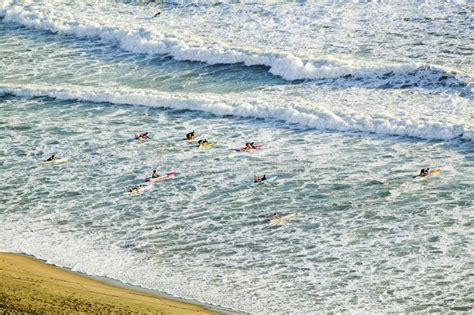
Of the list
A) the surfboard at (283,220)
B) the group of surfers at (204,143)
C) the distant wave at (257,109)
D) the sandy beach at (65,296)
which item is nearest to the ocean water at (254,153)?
the distant wave at (257,109)

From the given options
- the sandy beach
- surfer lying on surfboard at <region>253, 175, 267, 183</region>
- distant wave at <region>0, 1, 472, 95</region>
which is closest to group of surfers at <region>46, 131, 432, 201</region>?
surfer lying on surfboard at <region>253, 175, 267, 183</region>

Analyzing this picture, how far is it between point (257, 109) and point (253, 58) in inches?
218

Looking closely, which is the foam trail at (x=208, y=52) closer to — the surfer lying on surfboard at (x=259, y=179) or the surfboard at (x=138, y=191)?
the surfer lying on surfboard at (x=259, y=179)

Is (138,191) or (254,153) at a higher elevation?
(254,153)

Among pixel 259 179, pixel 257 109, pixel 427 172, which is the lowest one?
pixel 257 109

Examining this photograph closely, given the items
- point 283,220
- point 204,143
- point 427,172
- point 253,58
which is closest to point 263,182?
point 283,220

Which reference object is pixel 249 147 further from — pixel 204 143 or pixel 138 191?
pixel 138 191

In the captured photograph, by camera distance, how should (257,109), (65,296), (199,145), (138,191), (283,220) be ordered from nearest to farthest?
(65,296) → (283,220) → (138,191) → (199,145) → (257,109)

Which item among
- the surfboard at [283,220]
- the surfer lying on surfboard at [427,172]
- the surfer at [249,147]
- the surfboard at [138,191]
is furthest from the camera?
the surfer at [249,147]

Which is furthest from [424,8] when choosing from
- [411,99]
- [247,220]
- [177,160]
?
[247,220]

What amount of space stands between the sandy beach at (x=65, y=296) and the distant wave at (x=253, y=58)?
1389 centimetres

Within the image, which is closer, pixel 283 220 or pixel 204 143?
pixel 283 220

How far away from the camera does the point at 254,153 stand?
2497cm

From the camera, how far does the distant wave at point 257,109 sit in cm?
2547
